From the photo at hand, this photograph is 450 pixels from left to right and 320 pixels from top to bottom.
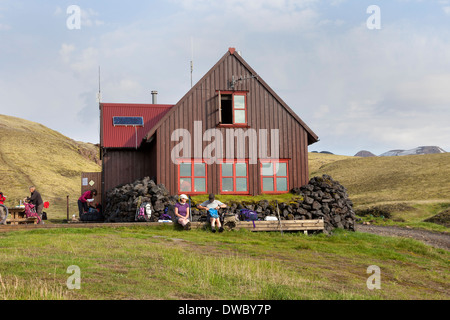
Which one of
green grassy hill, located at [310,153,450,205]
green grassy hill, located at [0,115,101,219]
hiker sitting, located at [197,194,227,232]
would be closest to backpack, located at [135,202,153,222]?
hiker sitting, located at [197,194,227,232]

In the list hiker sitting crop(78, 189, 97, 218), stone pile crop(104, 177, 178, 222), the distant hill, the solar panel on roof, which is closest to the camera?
stone pile crop(104, 177, 178, 222)

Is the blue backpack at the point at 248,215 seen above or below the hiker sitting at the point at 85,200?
below

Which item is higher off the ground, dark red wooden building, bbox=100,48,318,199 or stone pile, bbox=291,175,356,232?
dark red wooden building, bbox=100,48,318,199

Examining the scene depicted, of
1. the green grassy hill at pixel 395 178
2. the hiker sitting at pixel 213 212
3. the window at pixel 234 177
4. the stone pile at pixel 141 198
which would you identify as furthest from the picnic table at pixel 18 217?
the green grassy hill at pixel 395 178

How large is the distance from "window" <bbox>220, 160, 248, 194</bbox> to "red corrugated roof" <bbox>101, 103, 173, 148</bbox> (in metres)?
6.83

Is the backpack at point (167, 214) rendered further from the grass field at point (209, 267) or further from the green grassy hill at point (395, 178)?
the green grassy hill at point (395, 178)

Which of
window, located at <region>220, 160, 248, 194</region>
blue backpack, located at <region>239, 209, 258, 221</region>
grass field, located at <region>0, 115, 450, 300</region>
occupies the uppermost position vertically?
window, located at <region>220, 160, 248, 194</region>

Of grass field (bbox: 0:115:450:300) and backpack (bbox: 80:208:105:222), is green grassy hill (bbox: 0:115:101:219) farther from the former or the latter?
grass field (bbox: 0:115:450:300)

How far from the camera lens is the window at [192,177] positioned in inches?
976

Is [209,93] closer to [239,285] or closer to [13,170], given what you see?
[239,285]

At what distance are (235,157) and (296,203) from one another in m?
4.21

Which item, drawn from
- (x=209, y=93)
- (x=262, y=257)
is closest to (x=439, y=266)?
(x=262, y=257)

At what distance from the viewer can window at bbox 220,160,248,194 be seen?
25172mm

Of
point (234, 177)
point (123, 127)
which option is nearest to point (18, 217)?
point (123, 127)
